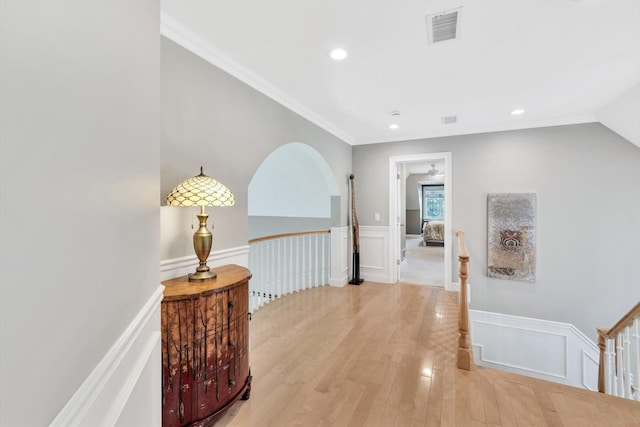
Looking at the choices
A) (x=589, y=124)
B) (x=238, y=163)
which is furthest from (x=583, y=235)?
(x=238, y=163)

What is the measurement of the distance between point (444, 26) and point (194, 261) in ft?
8.01

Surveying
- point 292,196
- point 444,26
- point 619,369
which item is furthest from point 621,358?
point 292,196

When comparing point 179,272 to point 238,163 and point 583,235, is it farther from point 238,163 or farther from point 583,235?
point 583,235

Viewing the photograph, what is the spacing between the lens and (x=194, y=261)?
2037 mm

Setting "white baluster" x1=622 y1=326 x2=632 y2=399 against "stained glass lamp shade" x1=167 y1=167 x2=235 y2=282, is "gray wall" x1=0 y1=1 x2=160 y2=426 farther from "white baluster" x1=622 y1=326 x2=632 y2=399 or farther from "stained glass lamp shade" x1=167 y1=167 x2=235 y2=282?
"white baluster" x1=622 y1=326 x2=632 y2=399

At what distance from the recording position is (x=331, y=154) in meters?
4.34

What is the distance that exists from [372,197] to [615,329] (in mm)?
3336

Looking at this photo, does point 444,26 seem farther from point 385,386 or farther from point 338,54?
point 385,386

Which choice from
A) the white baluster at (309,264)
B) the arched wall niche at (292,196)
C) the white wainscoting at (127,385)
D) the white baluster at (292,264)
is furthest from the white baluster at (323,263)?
the white wainscoting at (127,385)

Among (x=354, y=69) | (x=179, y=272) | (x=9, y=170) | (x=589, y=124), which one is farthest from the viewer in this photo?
(x=589, y=124)

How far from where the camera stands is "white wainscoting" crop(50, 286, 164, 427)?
516mm

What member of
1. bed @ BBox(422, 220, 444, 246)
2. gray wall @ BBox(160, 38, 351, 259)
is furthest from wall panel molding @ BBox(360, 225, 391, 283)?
bed @ BBox(422, 220, 444, 246)

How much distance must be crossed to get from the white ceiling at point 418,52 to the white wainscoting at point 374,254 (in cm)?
221

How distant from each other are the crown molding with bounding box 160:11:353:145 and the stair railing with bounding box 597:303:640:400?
11.3 feet
